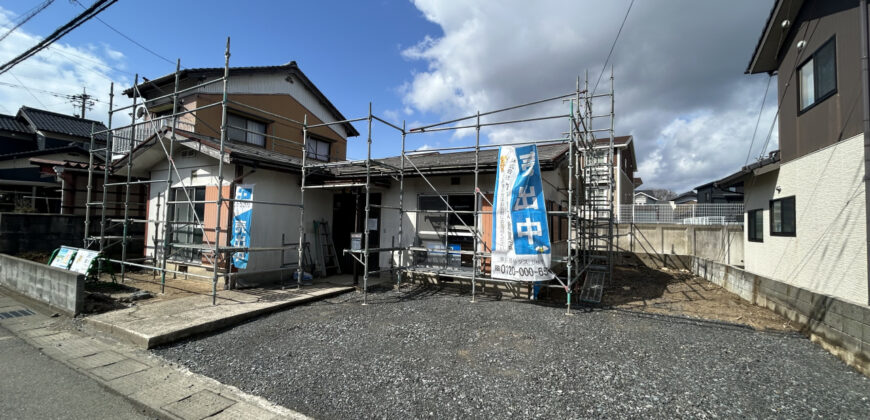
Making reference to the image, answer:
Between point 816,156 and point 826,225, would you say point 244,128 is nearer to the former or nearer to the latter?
point 816,156

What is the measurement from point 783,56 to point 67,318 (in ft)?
49.0

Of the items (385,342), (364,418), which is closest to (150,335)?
(385,342)

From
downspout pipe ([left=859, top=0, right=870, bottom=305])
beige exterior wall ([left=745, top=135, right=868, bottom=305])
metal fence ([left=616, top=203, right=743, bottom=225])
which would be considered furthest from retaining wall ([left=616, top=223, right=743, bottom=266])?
downspout pipe ([left=859, top=0, right=870, bottom=305])

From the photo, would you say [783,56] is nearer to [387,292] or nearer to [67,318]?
[387,292]

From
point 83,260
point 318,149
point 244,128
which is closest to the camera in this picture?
point 83,260

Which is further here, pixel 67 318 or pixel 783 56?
pixel 783 56

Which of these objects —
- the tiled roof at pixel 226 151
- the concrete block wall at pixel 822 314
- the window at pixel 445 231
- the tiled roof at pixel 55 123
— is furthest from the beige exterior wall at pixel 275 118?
the concrete block wall at pixel 822 314

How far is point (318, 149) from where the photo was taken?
49.3ft

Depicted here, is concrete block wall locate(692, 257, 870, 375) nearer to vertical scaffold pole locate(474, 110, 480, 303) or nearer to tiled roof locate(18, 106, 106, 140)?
vertical scaffold pole locate(474, 110, 480, 303)

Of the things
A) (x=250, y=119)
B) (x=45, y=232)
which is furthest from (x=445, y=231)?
(x=45, y=232)

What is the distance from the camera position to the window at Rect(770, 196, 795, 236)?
6.77 meters

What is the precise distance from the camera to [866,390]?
3.46 m

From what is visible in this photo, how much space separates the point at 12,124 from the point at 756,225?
3289 centimetres

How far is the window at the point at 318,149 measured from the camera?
14.3 m
